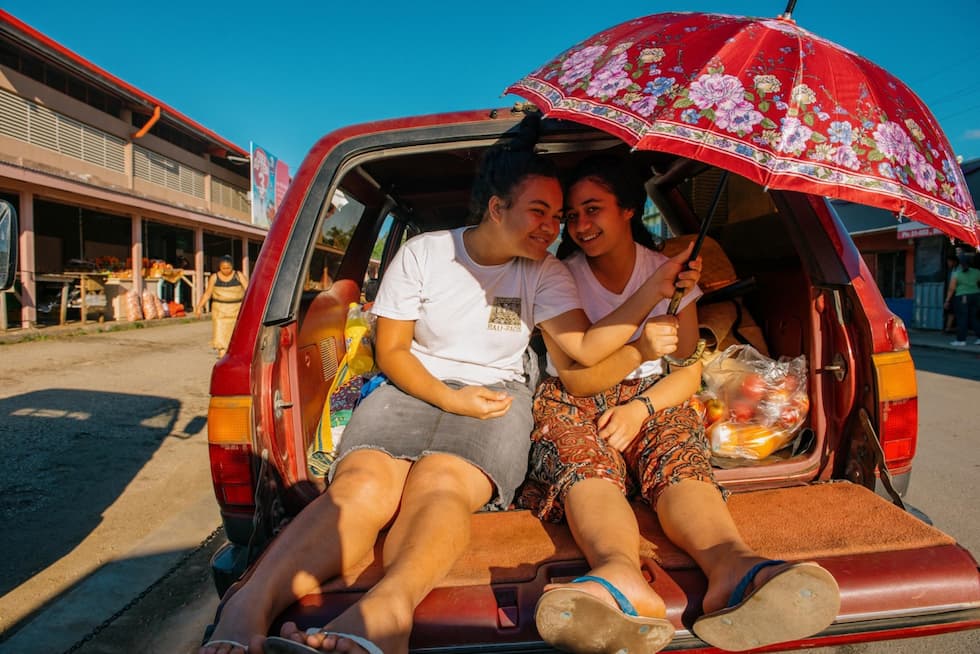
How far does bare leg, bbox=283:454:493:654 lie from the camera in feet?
4.45

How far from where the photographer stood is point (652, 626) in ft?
4.47

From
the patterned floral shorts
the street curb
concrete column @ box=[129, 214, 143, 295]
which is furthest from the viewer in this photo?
concrete column @ box=[129, 214, 143, 295]

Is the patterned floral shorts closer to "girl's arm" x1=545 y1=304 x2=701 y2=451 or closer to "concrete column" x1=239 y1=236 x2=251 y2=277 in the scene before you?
"girl's arm" x1=545 y1=304 x2=701 y2=451

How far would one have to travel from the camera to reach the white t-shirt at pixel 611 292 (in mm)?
2486

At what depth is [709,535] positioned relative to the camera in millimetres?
1699

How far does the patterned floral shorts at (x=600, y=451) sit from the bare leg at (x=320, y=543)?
49 cm

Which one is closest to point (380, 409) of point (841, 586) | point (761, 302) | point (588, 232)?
point (588, 232)

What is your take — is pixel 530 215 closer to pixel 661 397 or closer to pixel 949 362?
pixel 661 397

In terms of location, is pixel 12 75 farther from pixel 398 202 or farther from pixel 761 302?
pixel 761 302

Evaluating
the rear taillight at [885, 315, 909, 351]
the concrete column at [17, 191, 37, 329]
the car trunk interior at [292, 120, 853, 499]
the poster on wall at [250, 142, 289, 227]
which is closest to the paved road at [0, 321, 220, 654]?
the car trunk interior at [292, 120, 853, 499]

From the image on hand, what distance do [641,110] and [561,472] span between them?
1.14 meters

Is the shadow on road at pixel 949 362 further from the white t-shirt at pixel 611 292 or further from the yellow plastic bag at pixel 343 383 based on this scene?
the yellow plastic bag at pixel 343 383

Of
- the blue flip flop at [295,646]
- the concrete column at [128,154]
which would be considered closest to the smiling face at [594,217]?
the blue flip flop at [295,646]

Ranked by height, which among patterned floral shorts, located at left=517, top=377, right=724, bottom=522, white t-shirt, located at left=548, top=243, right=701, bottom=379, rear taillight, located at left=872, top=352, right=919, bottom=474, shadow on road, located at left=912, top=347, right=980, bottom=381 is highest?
white t-shirt, located at left=548, top=243, right=701, bottom=379
